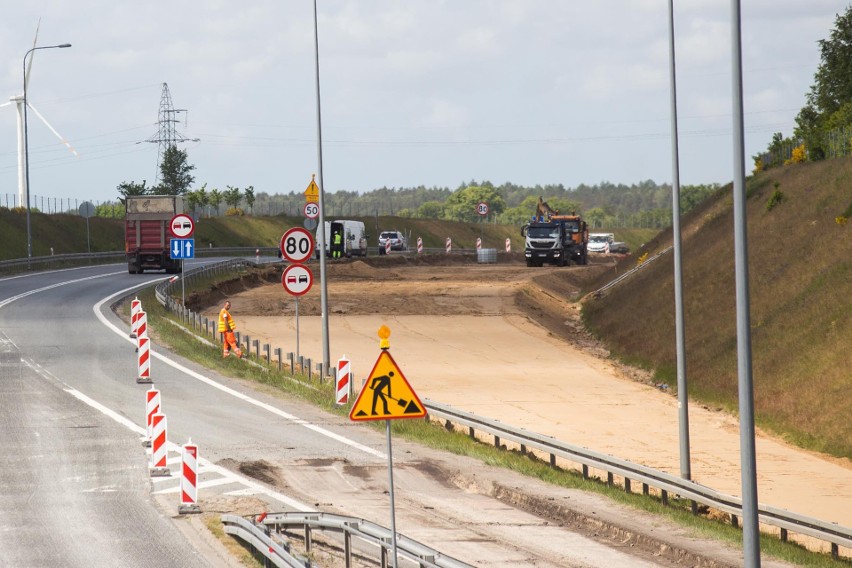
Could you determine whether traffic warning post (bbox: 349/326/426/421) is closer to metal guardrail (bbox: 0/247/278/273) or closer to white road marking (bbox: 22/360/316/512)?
white road marking (bbox: 22/360/316/512)

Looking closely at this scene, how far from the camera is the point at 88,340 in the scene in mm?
37688

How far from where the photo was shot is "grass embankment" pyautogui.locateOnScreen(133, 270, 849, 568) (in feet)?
57.9

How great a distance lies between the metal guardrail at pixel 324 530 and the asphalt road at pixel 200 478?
0.70 meters

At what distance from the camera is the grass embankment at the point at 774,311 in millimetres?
31016

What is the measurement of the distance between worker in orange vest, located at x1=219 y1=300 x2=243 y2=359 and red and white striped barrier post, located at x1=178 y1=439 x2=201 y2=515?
54.1ft

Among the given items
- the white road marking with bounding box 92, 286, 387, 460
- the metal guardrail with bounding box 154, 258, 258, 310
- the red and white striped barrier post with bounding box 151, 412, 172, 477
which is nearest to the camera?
the red and white striped barrier post with bounding box 151, 412, 172, 477

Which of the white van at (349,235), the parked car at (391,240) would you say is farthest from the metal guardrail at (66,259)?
the parked car at (391,240)

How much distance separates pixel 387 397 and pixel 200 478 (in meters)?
8.31

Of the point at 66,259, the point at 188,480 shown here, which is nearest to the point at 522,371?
the point at 188,480

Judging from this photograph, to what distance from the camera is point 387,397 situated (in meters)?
12.9

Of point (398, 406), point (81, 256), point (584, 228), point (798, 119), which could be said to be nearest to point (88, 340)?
point (398, 406)

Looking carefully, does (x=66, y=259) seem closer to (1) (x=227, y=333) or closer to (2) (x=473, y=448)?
(1) (x=227, y=333)

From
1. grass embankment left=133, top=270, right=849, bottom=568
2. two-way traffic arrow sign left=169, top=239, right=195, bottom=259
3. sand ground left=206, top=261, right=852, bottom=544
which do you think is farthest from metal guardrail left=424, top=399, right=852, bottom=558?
two-way traffic arrow sign left=169, top=239, right=195, bottom=259

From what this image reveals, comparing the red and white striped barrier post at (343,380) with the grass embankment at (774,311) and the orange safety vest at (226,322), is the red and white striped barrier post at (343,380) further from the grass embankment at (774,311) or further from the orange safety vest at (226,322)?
the grass embankment at (774,311)
